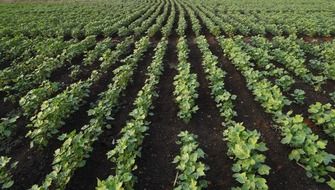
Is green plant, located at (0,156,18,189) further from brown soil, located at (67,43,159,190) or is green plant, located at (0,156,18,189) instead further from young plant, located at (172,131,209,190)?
young plant, located at (172,131,209,190)

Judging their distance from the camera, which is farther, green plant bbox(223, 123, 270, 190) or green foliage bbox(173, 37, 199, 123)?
green foliage bbox(173, 37, 199, 123)

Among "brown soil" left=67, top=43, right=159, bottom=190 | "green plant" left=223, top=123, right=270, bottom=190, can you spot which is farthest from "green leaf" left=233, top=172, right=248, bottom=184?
"brown soil" left=67, top=43, right=159, bottom=190

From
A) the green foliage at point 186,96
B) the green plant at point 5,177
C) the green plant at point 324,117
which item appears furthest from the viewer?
the green foliage at point 186,96

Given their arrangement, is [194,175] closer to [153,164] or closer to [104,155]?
[153,164]

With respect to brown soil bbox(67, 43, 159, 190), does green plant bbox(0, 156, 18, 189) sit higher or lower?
higher

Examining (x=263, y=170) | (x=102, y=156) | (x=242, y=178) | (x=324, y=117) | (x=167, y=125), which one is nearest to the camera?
(x=242, y=178)

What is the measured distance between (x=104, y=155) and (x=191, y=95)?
236 cm

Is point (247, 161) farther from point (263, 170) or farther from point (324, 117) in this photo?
point (324, 117)

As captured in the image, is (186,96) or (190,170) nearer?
(190,170)

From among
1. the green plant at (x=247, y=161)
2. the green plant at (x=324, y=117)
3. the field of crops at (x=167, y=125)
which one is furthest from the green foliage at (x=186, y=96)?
the green plant at (x=324, y=117)

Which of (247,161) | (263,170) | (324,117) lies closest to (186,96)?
(247,161)

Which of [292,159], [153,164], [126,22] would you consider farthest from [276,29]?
[153,164]

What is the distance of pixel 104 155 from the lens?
5266 millimetres

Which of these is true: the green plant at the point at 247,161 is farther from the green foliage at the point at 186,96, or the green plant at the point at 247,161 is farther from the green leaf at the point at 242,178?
the green foliage at the point at 186,96
